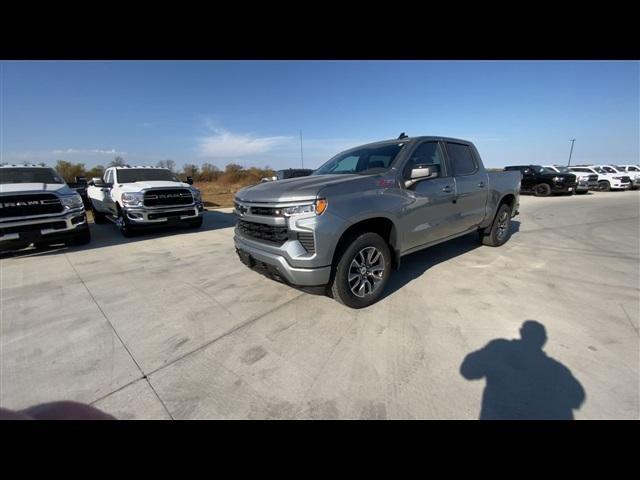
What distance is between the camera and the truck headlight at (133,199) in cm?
658

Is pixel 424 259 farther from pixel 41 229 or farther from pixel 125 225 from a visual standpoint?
pixel 41 229

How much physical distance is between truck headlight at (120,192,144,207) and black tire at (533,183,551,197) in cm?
2160

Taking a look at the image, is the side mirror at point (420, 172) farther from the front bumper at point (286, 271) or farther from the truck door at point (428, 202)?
the front bumper at point (286, 271)

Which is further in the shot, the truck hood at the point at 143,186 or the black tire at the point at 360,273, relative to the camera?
the truck hood at the point at 143,186

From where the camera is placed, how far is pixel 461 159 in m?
4.29

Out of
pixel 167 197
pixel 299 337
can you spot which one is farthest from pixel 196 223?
pixel 299 337

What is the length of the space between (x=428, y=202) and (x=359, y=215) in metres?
1.32

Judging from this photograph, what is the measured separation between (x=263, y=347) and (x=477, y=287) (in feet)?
9.38

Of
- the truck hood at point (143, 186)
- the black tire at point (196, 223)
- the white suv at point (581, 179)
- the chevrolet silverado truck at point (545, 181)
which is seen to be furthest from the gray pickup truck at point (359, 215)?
the white suv at point (581, 179)

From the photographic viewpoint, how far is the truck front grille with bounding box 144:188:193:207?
674 centimetres

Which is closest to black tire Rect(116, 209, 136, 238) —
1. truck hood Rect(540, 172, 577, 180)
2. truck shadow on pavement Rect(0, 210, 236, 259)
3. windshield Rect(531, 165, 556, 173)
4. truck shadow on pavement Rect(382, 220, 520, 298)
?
truck shadow on pavement Rect(0, 210, 236, 259)
